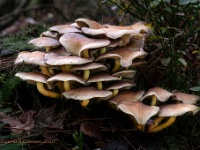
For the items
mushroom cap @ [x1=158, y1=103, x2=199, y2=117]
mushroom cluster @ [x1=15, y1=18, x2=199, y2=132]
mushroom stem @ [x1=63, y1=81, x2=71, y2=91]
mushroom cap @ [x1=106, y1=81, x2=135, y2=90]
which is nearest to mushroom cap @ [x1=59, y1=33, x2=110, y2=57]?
mushroom cluster @ [x1=15, y1=18, x2=199, y2=132]

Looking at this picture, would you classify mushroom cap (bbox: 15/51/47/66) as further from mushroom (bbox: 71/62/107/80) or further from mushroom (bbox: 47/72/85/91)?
mushroom (bbox: 71/62/107/80)

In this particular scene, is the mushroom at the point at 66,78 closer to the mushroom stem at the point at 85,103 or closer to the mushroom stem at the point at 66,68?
the mushroom stem at the point at 66,68

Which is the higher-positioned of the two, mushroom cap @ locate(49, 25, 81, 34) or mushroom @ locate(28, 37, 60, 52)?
mushroom cap @ locate(49, 25, 81, 34)

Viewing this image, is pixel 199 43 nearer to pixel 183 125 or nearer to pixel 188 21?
pixel 188 21

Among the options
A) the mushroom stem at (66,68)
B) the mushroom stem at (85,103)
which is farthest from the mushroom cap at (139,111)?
the mushroom stem at (66,68)

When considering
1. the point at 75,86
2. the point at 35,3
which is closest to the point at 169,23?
the point at 75,86

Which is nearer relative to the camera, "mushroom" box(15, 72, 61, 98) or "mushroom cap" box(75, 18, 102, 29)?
"mushroom" box(15, 72, 61, 98)

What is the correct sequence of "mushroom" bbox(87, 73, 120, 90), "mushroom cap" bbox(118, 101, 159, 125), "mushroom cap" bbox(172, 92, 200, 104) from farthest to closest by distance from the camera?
"mushroom cap" bbox(172, 92, 200, 104), "mushroom" bbox(87, 73, 120, 90), "mushroom cap" bbox(118, 101, 159, 125)
